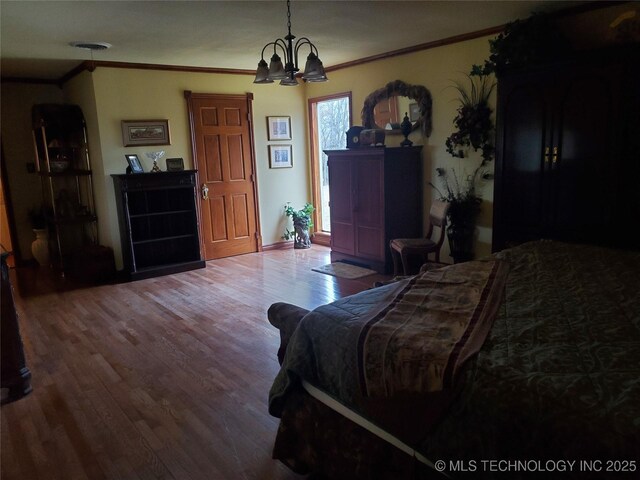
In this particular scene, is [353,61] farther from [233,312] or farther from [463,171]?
[233,312]

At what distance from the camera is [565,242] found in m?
3.29

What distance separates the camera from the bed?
1.22m

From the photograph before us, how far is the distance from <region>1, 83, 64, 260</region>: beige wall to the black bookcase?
5.86 ft

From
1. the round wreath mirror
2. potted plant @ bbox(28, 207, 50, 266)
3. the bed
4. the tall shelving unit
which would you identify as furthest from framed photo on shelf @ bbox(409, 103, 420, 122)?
potted plant @ bbox(28, 207, 50, 266)

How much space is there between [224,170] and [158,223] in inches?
44.1

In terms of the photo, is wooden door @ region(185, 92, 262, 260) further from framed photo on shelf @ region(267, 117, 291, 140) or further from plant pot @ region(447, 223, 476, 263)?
plant pot @ region(447, 223, 476, 263)

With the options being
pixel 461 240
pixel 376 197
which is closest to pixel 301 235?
pixel 376 197

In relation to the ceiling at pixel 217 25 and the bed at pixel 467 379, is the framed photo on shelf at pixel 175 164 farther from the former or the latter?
the bed at pixel 467 379

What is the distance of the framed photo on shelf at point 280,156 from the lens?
6.60 meters

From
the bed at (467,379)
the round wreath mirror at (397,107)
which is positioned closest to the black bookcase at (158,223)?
the round wreath mirror at (397,107)

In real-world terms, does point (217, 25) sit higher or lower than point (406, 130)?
higher

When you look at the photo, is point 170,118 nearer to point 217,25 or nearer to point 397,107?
point 217,25

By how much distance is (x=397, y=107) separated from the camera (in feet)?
17.6

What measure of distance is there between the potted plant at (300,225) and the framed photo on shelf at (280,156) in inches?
23.6
